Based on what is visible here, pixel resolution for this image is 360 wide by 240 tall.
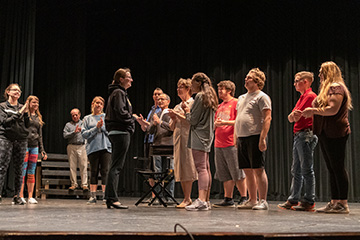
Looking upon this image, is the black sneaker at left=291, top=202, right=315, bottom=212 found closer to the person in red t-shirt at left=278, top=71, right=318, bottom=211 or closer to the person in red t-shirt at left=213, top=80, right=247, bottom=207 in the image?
the person in red t-shirt at left=278, top=71, right=318, bottom=211

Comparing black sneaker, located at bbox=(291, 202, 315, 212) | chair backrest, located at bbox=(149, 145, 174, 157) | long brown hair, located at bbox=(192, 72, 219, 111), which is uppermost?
long brown hair, located at bbox=(192, 72, 219, 111)

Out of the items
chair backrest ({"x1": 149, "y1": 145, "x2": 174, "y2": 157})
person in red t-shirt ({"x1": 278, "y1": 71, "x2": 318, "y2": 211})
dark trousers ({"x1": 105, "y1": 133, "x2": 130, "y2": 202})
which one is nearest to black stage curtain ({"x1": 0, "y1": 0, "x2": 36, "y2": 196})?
chair backrest ({"x1": 149, "y1": 145, "x2": 174, "y2": 157})

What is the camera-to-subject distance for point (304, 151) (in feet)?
13.4

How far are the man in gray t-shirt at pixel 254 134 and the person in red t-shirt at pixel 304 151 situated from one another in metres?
0.30

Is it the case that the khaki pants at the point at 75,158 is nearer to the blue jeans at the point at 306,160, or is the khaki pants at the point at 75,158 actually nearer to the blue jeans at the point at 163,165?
the blue jeans at the point at 163,165

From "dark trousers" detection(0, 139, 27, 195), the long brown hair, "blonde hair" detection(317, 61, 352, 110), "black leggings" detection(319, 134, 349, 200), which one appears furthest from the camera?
"dark trousers" detection(0, 139, 27, 195)

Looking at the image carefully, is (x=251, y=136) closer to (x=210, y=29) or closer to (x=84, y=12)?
(x=210, y=29)

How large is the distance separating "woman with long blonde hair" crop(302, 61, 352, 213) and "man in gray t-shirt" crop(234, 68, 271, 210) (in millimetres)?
416

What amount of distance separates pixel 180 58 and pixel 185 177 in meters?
4.89

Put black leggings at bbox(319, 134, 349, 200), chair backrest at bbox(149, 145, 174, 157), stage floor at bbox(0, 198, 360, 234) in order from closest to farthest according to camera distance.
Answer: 1. stage floor at bbox(0, 198, 360, 234)
2. black leggings at bbox(319, 134, 349, 200)
3. chair backrest at bbox(149, 145, 174, 157)

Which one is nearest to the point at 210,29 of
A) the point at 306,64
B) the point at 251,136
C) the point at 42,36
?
the point at 306,64

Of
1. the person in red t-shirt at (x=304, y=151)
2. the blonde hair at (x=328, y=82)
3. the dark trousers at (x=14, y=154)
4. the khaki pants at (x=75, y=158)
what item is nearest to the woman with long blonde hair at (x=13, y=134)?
the dark trousers at (x=14, y=154)

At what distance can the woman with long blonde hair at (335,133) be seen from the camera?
366 centimetres

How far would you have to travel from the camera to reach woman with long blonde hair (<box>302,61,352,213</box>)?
3.66 metres
